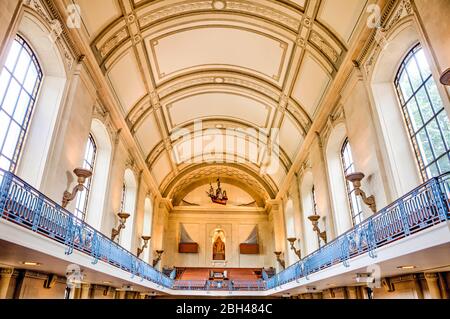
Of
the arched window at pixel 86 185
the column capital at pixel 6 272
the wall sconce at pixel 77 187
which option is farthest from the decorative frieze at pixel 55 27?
the column capital at pixel 6 272

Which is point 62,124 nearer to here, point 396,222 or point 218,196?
point 396,222

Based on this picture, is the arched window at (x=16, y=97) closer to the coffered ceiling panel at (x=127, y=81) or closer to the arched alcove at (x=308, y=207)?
the coffered ceiling panel at (x=127, y=81)

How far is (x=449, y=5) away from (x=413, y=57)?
7.80 feet

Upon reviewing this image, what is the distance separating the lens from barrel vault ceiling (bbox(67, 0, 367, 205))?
10.7 meters

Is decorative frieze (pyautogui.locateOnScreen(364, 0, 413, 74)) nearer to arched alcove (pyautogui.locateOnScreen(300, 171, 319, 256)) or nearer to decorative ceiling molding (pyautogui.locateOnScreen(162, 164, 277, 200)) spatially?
arched alcove (pyautogui.locateOnScreen(300, 171, 319, 256))

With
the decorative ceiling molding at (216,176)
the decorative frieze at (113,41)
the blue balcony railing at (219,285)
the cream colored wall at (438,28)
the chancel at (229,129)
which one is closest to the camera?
the cream colored wall at (438,28)

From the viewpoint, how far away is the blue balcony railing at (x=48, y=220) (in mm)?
4891

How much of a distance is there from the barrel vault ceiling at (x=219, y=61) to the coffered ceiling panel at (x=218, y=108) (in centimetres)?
6

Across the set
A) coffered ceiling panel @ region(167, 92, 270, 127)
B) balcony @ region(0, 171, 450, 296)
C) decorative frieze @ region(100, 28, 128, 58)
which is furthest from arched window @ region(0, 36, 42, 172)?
coffered ceiling panel @ region(167, 92, 270, 127)

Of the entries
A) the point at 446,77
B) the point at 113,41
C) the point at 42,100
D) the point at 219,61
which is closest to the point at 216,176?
the point at 219,61

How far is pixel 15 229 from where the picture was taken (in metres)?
4.78

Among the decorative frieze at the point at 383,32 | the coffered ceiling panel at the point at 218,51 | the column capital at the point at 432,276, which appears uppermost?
the coffered ceiling panel at the point at 218,51

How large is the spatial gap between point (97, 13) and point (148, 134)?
7.71 m
